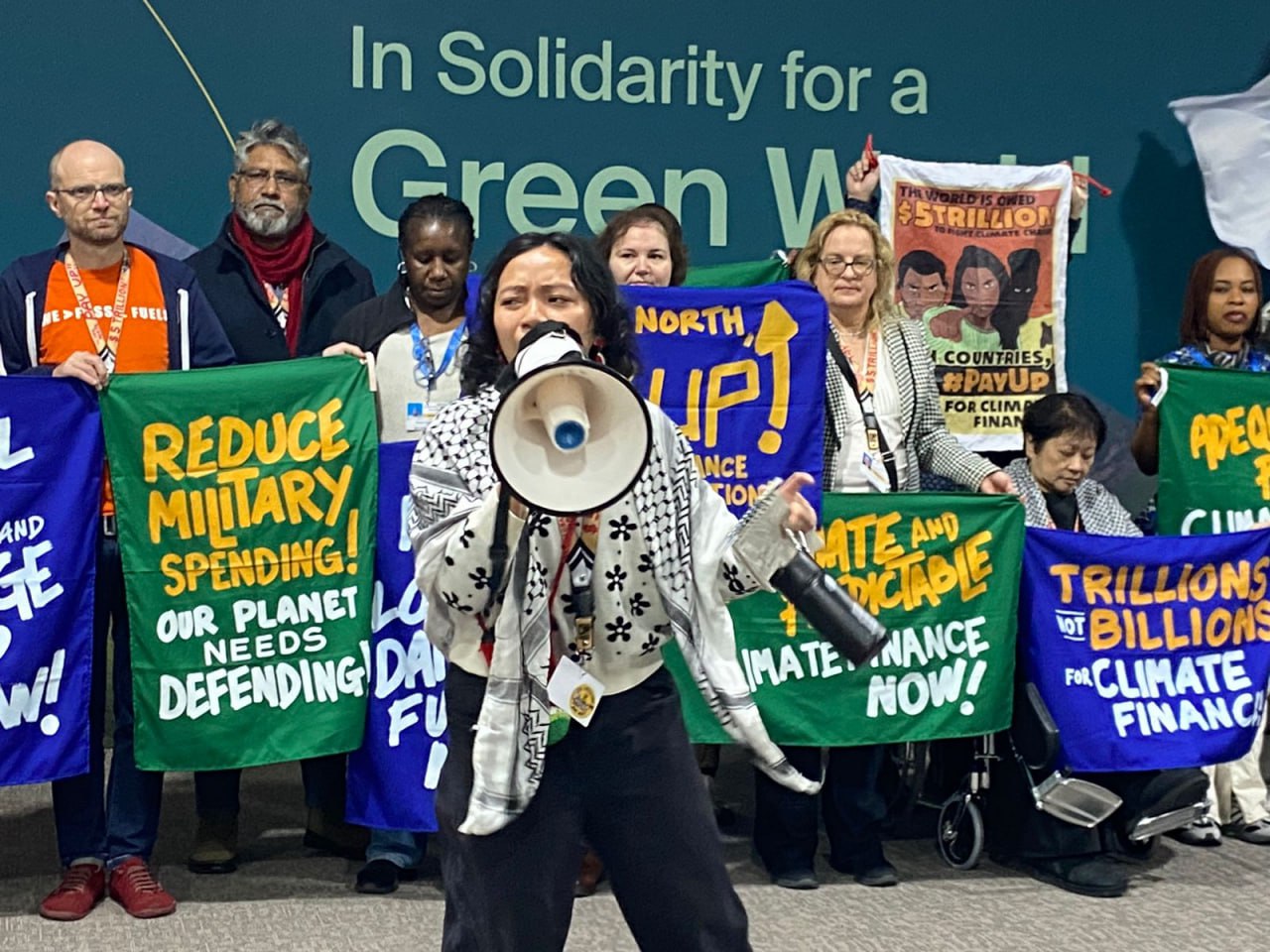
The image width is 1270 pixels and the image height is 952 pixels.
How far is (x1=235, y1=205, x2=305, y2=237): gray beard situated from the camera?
179 inches

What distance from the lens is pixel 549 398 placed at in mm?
2180

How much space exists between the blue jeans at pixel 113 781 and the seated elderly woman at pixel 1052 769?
82.7 inches

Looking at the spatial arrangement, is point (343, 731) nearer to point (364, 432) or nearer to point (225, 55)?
point (364, 432)

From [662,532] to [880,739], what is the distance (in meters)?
2.15

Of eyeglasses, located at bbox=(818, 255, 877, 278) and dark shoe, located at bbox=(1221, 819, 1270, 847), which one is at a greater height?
eyeglasses, located at bbox=(818, 255, 877, 278)

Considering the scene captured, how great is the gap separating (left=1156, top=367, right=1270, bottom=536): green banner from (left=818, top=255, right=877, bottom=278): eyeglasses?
34.4 inches

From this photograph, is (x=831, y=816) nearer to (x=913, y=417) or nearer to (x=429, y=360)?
(x=913, y=417)

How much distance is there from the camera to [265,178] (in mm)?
4566

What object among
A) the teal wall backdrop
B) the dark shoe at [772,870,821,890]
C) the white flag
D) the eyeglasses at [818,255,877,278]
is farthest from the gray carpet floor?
the white flag

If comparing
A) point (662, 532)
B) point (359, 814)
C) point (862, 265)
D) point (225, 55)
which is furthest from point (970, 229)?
point (662, 532)

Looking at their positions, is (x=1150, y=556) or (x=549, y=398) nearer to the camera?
(x=549, y=398)

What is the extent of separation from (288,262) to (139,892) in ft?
5.22

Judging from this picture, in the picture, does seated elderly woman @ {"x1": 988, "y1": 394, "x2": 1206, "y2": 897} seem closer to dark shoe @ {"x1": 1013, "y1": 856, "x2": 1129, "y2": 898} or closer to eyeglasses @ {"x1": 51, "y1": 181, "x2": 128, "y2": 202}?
dark shoe @ {"x1": 1013, "y1": 856, "x2": 1129, "y2": 898}

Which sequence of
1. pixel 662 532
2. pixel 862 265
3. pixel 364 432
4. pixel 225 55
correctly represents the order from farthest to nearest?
pixel 225 55
pixel 862 265
pixel 364 432
pixel 662 532
